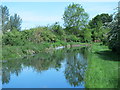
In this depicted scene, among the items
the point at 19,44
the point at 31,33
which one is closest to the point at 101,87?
the point at 19,44

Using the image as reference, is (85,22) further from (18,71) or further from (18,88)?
(18,88)

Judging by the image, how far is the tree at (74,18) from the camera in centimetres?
6662

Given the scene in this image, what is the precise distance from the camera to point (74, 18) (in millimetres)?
67438

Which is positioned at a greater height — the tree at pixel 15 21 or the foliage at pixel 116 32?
the tree at pixel 15 21

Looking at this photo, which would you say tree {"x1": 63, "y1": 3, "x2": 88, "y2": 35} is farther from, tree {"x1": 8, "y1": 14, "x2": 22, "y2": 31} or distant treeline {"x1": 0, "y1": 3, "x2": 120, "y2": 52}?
tree {"x1": 8, "y1": 14, "x2": 22, "y2": 31}

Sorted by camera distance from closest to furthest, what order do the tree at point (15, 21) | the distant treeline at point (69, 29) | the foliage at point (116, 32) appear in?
the foliage at point (116, 32), the distant treeline at point (69, 29), the tree at point (15, 21)

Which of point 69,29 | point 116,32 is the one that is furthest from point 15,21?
point 116,32

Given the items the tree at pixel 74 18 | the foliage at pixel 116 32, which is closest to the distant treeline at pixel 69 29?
the tree at pixel 74 18

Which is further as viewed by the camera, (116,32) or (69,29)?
(69,29)

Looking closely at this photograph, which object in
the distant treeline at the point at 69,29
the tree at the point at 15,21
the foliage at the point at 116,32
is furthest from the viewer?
the tree at the point at 15,21

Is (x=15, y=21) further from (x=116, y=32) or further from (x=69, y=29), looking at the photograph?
(x=116, y=32)

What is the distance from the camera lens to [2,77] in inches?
512

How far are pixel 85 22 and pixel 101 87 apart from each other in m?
60.2

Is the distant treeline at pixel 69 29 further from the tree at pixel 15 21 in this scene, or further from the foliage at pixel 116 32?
the foliage at pixel 116 32
